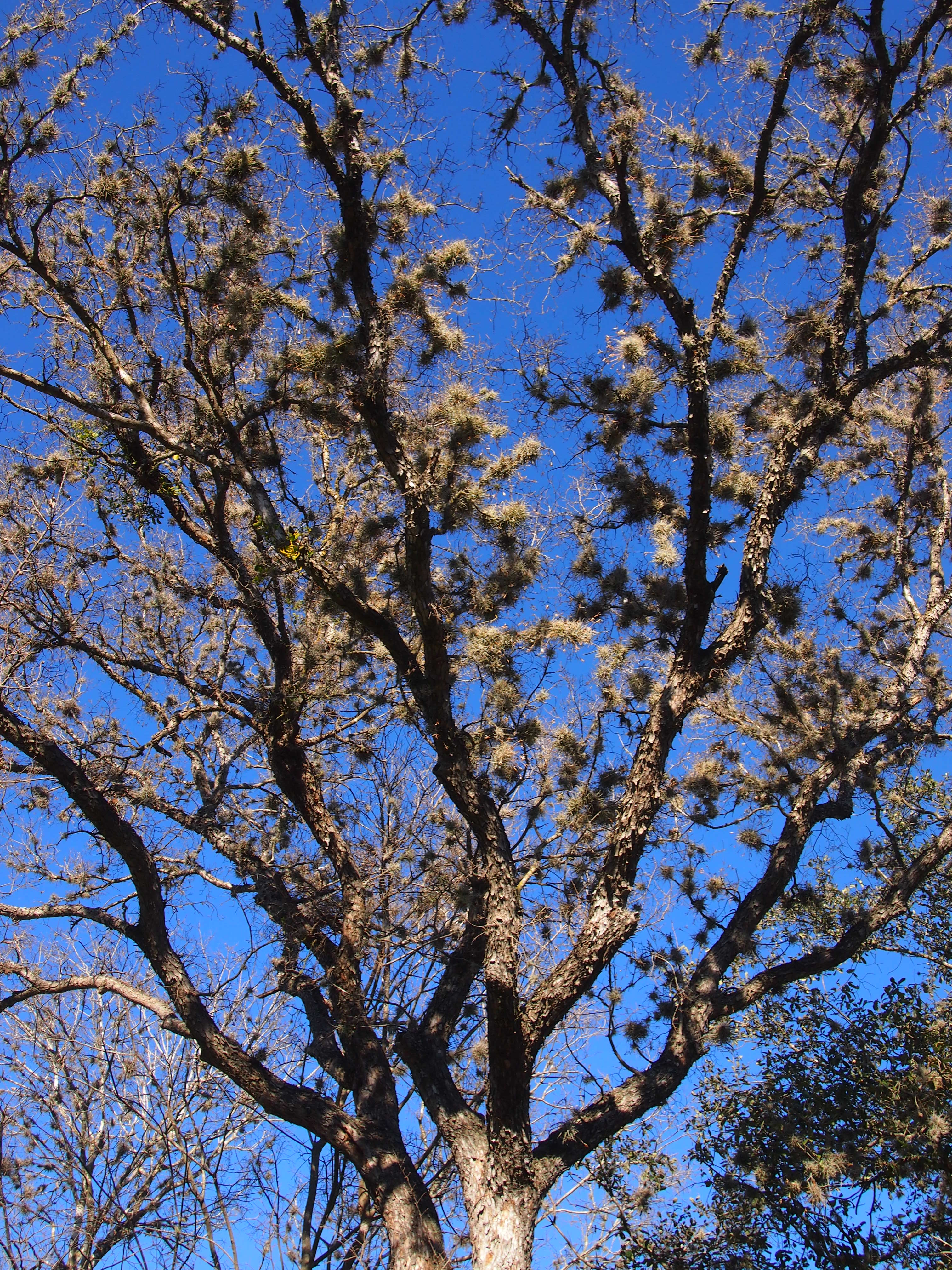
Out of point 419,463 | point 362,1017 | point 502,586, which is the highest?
point 419,463

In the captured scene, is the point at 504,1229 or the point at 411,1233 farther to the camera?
the point at 411,1233

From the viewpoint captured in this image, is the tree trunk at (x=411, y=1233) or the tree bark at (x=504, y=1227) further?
the tree trunk at (x=411, y=1233)

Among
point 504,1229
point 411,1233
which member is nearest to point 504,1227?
point 504,1229

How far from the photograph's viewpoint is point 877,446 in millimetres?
8219

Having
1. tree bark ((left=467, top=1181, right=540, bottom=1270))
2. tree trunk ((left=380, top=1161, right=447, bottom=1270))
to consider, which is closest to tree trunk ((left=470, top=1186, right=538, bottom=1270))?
tree bark ((left=467, top=1181, right=540, bottom=1270))

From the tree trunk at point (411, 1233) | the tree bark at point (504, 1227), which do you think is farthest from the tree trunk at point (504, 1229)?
the tree trunk at point (411, 1233)

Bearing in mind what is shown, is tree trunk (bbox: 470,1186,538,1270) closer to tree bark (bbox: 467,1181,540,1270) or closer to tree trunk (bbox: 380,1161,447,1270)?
tree bark (bbox: 467,1181,540,1270)

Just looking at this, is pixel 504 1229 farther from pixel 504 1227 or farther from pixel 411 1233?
pixel 411 1233

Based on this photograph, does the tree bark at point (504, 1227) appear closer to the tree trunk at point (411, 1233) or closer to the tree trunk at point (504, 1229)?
the tree trunk at point (504, 1229)

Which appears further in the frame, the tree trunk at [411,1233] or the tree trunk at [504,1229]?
the tree trunk at [411,1233]

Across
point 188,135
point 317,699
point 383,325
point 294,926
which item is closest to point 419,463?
point 383,325

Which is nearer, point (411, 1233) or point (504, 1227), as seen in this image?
point (504, 1227)

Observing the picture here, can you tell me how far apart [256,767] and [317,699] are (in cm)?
141

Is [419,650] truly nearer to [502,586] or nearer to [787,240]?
[502,586]
